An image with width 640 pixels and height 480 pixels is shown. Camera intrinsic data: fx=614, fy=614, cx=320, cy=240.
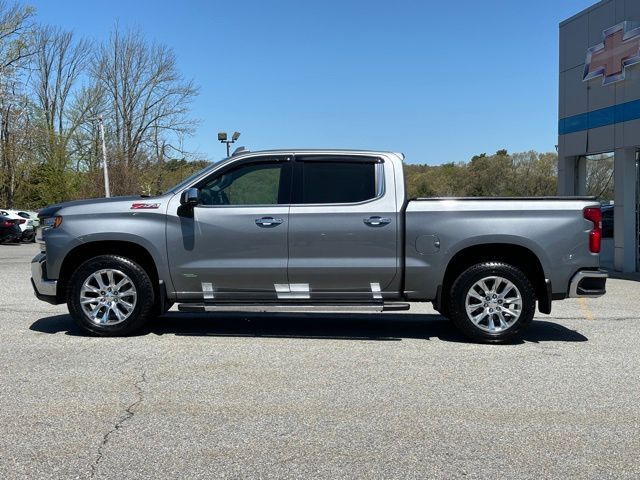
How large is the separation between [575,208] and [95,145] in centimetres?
4962

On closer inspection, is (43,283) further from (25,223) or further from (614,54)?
(25,223)

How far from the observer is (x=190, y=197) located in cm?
655

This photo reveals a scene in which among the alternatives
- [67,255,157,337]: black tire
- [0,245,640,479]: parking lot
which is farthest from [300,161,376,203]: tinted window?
[67,255,157,337]: black tire

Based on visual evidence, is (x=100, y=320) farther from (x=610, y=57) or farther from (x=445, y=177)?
(x=445, y=177)

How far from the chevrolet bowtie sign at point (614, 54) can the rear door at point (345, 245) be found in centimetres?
1000

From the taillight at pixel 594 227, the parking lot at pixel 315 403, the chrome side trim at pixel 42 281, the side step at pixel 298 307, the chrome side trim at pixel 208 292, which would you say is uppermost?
the taillight at pixel 594 227

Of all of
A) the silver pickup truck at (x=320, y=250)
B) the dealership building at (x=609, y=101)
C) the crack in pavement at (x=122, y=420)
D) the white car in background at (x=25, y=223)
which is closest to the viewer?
the crack in pavement at (x=122, y=420)

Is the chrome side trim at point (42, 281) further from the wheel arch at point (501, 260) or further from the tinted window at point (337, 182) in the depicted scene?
the wheel arch at point (501, 260)

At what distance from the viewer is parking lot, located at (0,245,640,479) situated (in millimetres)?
3629

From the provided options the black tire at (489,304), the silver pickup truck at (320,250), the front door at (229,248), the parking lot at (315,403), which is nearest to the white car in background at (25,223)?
the parking lot at (315,403)

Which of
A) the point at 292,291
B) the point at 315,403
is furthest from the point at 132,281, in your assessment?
the point at 315,403

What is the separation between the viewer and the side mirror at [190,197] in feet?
21.5

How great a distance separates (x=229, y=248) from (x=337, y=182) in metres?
1.41

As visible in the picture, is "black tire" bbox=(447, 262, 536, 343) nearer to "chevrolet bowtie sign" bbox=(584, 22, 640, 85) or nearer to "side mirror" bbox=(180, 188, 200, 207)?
"side mirror" bbox=(180, 188, 200, 207)
